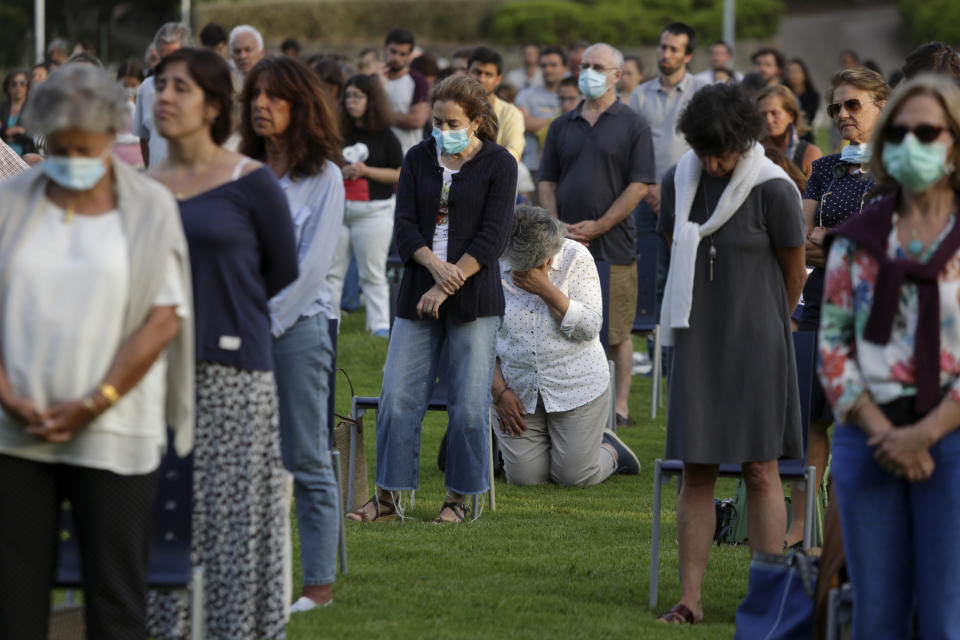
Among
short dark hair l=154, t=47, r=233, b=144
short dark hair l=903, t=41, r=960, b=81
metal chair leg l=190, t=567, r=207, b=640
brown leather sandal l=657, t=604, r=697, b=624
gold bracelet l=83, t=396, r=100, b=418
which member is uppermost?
short dark hair l=903, t=41, r=960, b=81

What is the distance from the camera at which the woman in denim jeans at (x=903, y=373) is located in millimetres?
4508

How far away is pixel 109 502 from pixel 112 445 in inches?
6.3

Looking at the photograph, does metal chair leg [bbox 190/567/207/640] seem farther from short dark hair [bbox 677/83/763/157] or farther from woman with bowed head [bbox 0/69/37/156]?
woman with bowed head [bbox 0/69/37/156]

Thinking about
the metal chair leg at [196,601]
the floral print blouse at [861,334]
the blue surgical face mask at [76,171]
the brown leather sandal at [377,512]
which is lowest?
the brown leather sandal at [377,512]

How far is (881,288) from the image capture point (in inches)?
179

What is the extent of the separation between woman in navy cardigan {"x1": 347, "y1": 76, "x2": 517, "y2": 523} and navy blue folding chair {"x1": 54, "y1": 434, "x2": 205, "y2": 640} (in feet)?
9.27

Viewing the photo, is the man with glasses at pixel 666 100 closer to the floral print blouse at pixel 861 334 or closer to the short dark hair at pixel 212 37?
the short dark hair at pixel 212 37

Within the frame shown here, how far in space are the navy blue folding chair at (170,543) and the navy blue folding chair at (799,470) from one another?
2.14 metres

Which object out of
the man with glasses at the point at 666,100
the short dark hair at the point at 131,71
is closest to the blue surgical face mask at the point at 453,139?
the man with glasses at the point at 666,100

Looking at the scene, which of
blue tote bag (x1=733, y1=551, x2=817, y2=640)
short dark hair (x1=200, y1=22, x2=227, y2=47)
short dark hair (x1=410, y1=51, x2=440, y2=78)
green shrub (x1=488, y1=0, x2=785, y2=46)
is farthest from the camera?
green shrub (x1=488, y1=0, x2=785, y2=46)

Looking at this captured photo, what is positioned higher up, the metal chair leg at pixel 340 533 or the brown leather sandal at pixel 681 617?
the metal chair leg at pixel 340 533

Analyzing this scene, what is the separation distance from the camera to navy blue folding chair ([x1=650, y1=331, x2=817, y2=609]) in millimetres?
6477

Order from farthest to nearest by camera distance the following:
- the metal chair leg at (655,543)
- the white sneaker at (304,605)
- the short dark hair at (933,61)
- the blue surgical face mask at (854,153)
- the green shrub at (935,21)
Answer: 1. the green shrub at (935,21)
2. the blue surgical face mask at (854,153)
3. the short dark hair at (933,61)
4. the metal chair leg at (655,543)
5. the white sneaker at (304,605)

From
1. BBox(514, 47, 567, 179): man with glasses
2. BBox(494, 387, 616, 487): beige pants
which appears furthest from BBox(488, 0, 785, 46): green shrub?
BBox(494, 387, 616, 487): beige pants
